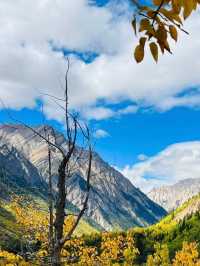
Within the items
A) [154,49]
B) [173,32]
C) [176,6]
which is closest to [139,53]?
[154,49]

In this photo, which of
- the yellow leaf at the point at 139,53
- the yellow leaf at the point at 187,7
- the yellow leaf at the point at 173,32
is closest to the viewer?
the yellow leaf at the point at 187,7

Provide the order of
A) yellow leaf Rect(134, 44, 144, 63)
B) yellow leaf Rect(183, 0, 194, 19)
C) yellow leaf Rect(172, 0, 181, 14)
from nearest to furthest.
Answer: yellow leaf Rect(183, 0, 194, 19) < yellow leaf Rect(172, 0, 181, 14) < yellow leaf Rect(134, 44, 144, 63)

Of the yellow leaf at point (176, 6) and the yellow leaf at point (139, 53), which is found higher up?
the yellow leaf at point (176, 6)

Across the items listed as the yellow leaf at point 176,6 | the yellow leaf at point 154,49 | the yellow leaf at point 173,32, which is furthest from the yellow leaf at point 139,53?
the yellow leaf at point 176,6

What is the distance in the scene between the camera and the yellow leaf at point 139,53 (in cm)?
307

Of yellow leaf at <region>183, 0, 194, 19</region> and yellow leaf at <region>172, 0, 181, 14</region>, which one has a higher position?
→ yellow leaf at <region>172, 0, 181, 14</region>

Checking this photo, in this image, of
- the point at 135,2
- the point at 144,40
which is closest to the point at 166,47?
the point at 144,40

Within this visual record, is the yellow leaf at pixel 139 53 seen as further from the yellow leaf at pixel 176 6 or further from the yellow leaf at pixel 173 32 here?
the yellow leaf at pixel 176 6

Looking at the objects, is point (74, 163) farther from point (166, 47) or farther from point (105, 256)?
point (105, 256)

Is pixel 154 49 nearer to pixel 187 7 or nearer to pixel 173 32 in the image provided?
pixel 173 32

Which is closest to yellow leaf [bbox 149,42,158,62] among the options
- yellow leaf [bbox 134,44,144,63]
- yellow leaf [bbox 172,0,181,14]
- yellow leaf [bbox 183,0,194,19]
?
yellow leaf [bbox 134,44,144,63]

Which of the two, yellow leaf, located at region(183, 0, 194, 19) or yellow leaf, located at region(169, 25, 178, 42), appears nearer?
yellow leaf, located at region(183, 0, 194, 19)

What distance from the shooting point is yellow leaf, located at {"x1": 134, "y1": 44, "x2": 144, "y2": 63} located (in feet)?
10.1

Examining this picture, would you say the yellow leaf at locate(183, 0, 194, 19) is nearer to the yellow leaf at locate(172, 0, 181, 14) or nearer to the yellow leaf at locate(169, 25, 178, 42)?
the yellow leaf at locate(172, 0, 181, 14)
